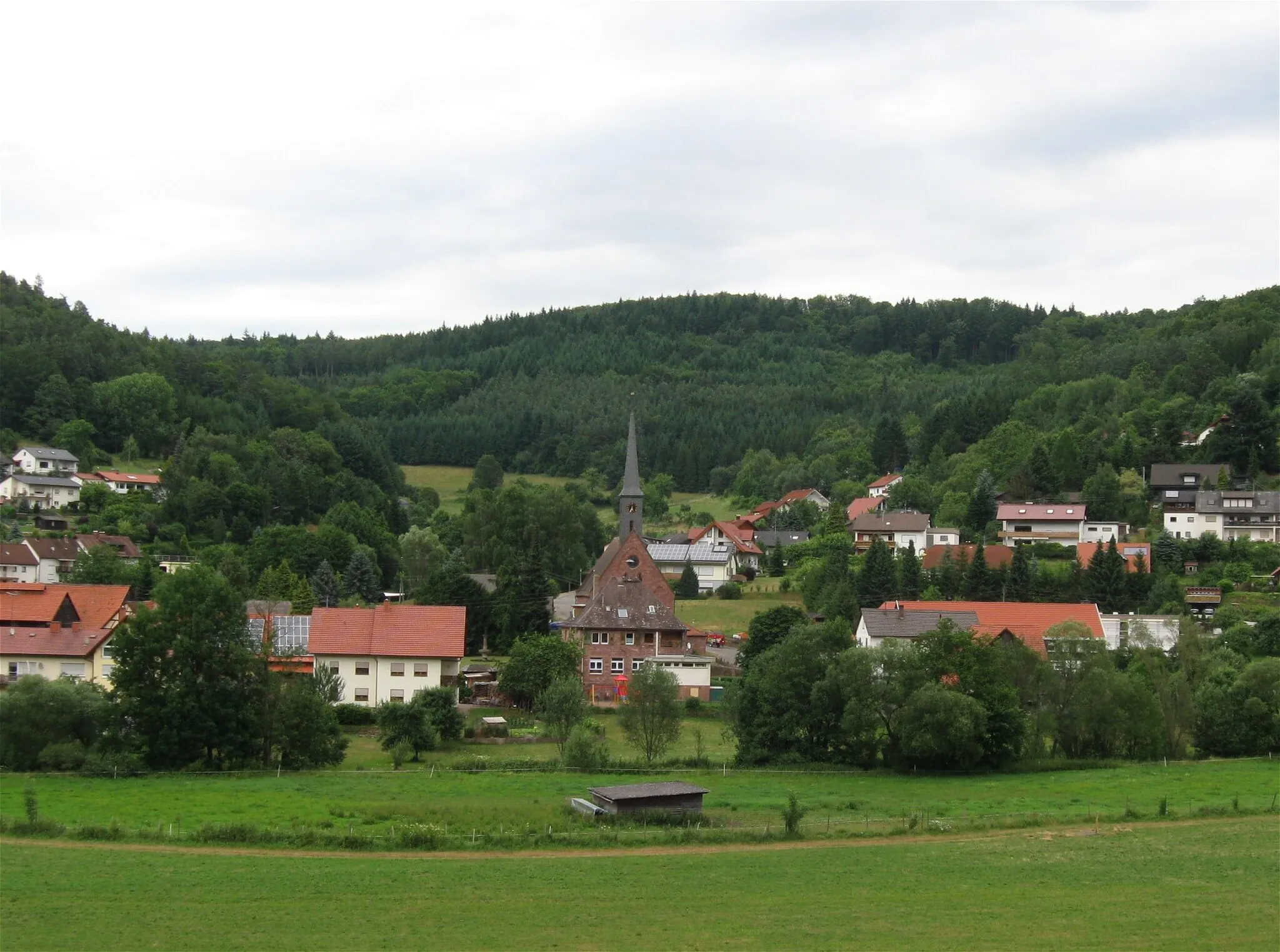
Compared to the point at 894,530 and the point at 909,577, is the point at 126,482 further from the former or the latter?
the point at 909,577

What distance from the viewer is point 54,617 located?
50.9 metres

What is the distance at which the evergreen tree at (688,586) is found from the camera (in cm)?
7894

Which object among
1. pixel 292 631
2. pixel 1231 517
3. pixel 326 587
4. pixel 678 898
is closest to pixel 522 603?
pixel 292 631

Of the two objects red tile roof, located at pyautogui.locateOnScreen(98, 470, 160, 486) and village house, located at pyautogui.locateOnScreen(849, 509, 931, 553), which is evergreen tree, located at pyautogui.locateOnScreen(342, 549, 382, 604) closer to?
village house, located at pyautogui.locateOnScreen(849, 509, 931, 553)

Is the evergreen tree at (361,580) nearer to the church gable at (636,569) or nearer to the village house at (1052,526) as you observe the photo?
the church gable at (636,569)

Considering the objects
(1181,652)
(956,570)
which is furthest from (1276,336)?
(1181,652)

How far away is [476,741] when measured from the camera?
144 ft

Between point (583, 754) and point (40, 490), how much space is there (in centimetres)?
6943

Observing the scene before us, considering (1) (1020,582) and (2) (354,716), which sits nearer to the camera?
(2) (354,716)

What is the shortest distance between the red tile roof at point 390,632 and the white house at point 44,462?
55.6 metres

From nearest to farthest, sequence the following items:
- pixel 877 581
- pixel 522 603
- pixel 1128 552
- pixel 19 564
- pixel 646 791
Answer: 1. pixel 646 791
2. pixel 522 603
3. pixel 877 581
4. pixel 1128 552
5. pixel 19 564

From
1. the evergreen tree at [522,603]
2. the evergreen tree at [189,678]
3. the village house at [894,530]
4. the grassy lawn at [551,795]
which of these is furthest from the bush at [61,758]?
the village house at [894,530]

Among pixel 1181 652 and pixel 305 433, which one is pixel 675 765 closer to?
pixel 1181 652

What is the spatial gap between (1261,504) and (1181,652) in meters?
32.0
